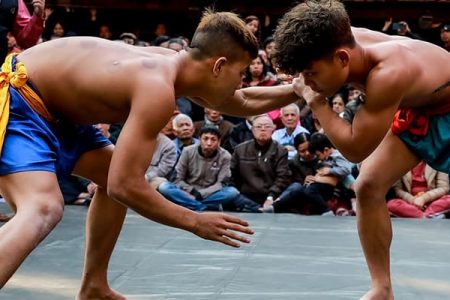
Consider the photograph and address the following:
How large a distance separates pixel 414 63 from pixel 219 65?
72cm

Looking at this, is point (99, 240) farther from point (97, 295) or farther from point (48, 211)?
point (48, 211)

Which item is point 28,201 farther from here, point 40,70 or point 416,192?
point 416,192

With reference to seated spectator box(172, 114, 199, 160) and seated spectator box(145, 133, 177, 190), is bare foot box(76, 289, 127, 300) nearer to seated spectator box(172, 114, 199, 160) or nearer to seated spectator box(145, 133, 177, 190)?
seated spectator box(145, 133, 177, 190)

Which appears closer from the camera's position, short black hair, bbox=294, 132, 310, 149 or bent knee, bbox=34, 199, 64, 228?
bent knee, bbox=34, 199, 64, 228

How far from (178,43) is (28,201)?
5275mm

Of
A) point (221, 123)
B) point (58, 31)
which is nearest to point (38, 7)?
point (221, 123)

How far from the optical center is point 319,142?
6766mm

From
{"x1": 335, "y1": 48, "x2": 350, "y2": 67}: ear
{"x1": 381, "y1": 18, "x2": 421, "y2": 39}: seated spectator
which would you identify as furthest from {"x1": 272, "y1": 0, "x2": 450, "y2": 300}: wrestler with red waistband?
{"x1": 381, "y1": 18, "x2": 421, "y2": 39}: seated spectator

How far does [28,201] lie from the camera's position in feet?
8.77

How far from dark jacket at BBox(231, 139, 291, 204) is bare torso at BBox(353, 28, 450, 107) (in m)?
3.58

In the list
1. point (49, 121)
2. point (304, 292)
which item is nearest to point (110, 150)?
point (49, 121)

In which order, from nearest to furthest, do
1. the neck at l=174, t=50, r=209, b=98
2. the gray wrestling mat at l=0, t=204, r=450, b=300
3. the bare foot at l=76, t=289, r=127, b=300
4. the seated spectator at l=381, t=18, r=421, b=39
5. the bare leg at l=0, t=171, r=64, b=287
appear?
the bare leg at l=0, t=171, r=64, b=287 → the neck at l=174, t=50, r=209, b=98 → the bare foot at l=76, t=289, r=127, b=300 → the gray wrestling mat at l=0, t=204, r=450, b=300 → the seated spectator at l=381, t=18, r=421, b=39

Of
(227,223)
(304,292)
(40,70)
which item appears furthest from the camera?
(304,292)

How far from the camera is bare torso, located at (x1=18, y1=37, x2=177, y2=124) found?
2.81 m
